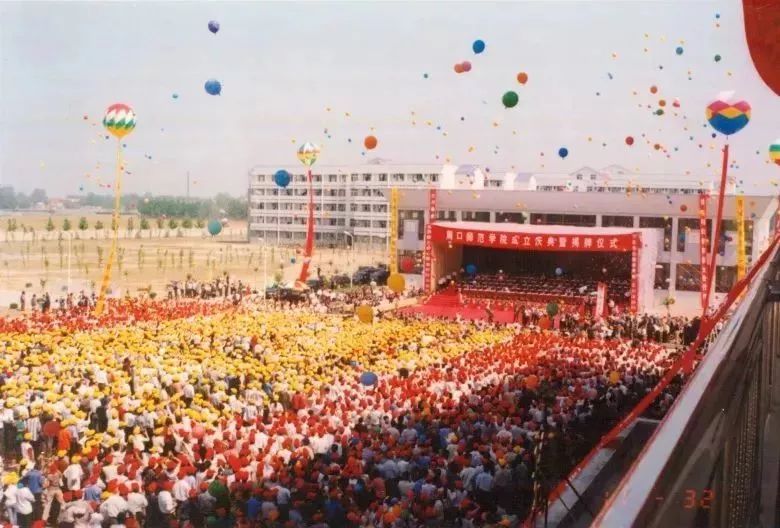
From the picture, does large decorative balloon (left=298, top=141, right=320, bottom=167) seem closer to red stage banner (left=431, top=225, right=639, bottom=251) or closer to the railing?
red stage banner (left=431, top=225, right=639, bottom=251)

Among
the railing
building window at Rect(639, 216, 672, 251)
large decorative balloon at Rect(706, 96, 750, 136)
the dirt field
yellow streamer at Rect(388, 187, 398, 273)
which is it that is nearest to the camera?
the railing

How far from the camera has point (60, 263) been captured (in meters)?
40.9

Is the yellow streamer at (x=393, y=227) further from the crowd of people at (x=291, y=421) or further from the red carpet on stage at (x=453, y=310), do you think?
the crowd of people at (x=291, y=421)

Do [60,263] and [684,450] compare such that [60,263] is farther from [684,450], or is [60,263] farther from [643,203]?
[684,450]

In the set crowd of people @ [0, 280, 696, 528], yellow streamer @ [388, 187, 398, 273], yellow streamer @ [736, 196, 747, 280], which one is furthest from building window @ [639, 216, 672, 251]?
crowd of people @ [0, 280, 696, 528]

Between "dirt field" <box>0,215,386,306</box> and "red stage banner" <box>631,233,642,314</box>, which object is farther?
"dirt field" <box>0,215,386,306</box>

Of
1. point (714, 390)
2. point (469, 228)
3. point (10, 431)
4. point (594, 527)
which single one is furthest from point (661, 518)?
point (469, 228)

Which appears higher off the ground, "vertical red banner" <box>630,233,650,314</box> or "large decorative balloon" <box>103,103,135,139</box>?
"large decorative balloon" <box>103,103,135,139</box>

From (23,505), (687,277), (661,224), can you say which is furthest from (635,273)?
(23,505)

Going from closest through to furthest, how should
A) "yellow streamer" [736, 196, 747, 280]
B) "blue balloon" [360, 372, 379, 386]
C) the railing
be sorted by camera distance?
1. the railing
2. "blue balloon" [360, 372, 379, 386]
3. "yellow streamer" [736, 196, 747, 280]

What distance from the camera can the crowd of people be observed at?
22.3 ft

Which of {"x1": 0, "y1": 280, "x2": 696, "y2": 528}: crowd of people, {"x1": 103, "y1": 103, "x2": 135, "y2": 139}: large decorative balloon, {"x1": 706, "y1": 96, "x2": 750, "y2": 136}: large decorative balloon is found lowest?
{"x1": 0, "y1": 280, "x2": 696, "y2": 528}: crowd of people

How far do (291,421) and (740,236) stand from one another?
20.1 meters

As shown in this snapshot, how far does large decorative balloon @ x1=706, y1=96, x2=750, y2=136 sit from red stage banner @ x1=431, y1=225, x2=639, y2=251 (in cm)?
1441
